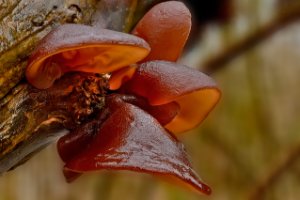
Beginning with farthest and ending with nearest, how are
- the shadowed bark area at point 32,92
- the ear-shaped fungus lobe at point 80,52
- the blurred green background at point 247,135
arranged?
the blurred green background at point 247,135, the shadowed bark area at point 32,92, the ear-shaped fungus lobe at point 80,52

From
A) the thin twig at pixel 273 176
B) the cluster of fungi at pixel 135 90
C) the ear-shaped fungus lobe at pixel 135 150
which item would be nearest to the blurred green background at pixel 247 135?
the thin twig at pixel 273 176

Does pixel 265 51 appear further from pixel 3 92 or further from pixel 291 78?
pixel 3 92

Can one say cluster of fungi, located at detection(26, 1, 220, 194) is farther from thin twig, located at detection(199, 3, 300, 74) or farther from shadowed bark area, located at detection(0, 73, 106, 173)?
thin twig, located at detection(199, 3, 300, 74)

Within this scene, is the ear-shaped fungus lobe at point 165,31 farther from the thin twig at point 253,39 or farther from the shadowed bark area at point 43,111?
the thin twig at point 253,39

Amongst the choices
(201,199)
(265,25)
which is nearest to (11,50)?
(201,199)

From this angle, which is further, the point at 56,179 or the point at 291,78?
the point at 291,78

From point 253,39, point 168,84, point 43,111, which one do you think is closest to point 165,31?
point 168,84
